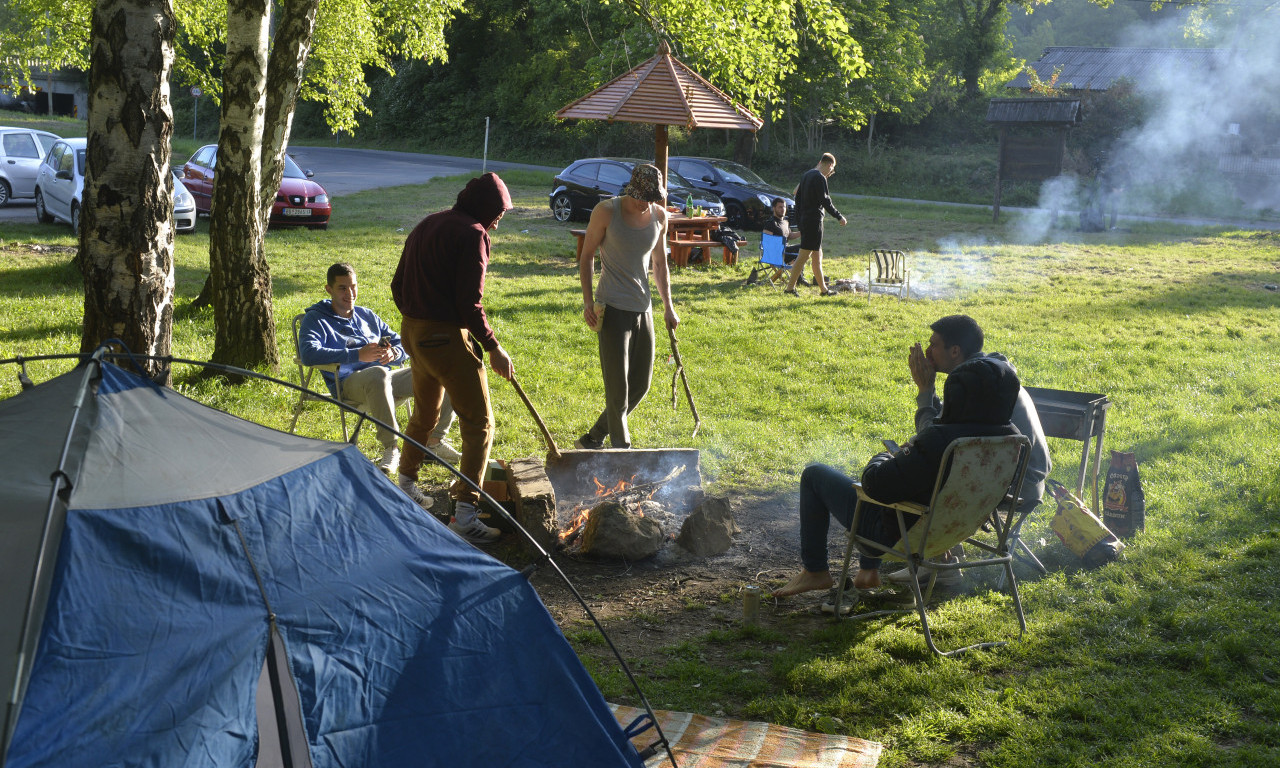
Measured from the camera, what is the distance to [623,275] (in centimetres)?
616

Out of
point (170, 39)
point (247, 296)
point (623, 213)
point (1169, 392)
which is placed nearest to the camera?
point (170, 39)

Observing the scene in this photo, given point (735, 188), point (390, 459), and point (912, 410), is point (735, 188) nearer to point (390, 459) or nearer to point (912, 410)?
point (912, 410)

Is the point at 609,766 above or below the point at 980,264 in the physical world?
below

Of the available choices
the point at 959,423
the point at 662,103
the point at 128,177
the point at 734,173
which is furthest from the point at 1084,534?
the point at 734,173

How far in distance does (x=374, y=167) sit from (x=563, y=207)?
13.3 m

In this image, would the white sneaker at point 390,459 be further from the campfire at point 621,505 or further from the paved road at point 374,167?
the paved road at point 374,167

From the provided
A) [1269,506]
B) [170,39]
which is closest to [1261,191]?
[1269,506]

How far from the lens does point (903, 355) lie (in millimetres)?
10398

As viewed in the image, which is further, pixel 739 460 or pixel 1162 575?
pixel 739 460

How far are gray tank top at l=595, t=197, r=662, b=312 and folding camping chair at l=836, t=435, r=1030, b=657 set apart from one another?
2.05 metres

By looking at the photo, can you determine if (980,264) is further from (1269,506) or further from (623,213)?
(623,213)

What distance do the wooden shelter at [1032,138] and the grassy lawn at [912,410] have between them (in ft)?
15.4

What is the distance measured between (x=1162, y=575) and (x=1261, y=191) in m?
28.1

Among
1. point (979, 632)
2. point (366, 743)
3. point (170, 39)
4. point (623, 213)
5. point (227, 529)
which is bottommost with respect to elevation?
point (979, 632)
